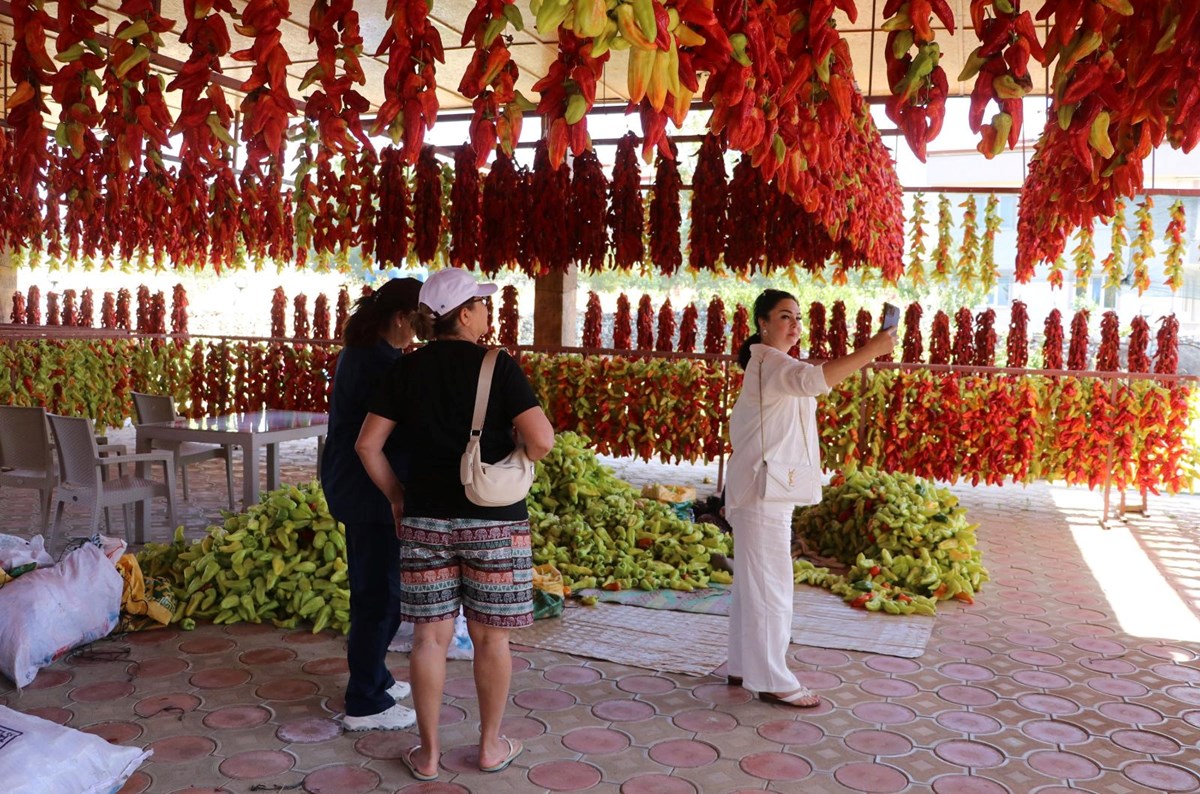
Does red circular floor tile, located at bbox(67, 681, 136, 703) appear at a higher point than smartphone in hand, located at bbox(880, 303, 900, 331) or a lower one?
lower

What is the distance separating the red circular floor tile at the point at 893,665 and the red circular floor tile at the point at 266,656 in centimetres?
200

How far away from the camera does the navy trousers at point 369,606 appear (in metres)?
2.80

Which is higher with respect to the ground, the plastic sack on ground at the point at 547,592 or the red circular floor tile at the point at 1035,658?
the plastic sack on ground at the point at 547,592

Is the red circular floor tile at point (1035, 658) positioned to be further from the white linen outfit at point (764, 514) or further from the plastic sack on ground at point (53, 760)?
the plastic sack on ground at point (53, 760)

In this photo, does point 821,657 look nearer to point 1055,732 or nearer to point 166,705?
point 1055,732

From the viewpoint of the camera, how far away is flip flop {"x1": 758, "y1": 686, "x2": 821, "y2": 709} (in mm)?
3051

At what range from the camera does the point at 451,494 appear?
7.95 ft

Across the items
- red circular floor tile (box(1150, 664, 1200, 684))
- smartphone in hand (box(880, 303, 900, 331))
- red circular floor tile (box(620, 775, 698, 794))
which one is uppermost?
smartphone in hand (box(880, 303, 900, 331))

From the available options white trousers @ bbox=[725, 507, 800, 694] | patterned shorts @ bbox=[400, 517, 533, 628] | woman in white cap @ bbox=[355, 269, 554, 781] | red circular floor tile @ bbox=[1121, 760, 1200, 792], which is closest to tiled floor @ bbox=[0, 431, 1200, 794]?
red circular floor tile @ bbox=[1121, 760, 1200, 792]

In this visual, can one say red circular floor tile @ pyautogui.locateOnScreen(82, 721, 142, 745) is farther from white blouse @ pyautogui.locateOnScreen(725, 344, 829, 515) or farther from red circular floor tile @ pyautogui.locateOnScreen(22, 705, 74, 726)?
white blouse @ pyautogui.locateOnScreen(725, 344, 829, 515)

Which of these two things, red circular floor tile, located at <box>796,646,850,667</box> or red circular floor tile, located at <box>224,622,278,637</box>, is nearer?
red circular floor tile, located at <box>796,646,850,667</box>

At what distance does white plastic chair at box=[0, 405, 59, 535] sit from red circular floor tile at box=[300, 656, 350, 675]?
7.05 ft

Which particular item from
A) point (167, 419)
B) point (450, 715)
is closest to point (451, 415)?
point (450, 715)

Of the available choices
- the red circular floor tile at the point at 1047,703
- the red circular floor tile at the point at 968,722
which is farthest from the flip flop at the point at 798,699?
the red circular floor tile at the point at 1047,703
